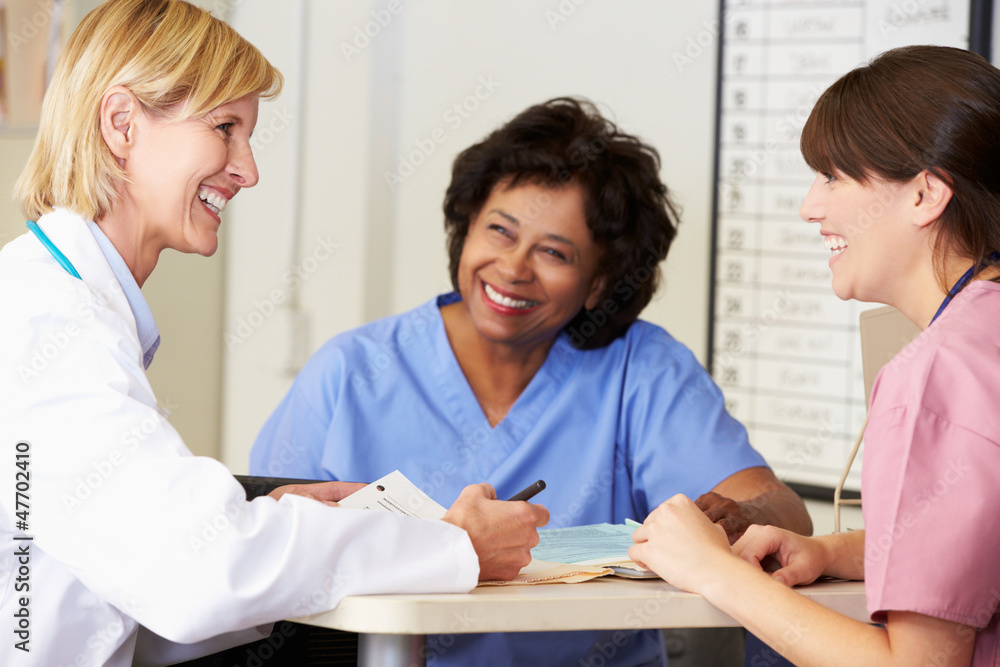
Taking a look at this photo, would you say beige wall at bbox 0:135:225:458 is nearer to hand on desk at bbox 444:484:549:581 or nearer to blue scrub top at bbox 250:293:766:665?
blue scrub top at bbox 250:293:766:665

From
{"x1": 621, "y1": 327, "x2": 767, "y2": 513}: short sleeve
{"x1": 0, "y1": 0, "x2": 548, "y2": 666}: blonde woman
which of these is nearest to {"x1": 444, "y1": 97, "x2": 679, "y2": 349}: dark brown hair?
{"x1": 621, "y1": 327, "x2": 767, "y2": 513}: short sleeve

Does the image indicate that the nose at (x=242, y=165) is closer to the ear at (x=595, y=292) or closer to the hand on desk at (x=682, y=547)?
the hand on desk at (x=682, y=547)

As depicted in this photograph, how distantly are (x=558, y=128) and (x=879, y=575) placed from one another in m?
1.13

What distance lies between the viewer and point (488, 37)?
261cm

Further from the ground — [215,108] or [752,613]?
[215,108]

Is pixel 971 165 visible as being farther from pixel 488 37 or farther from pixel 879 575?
pixel 488 37

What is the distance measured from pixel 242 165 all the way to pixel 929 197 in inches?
31.9

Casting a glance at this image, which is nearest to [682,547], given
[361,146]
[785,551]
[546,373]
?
[785,551]

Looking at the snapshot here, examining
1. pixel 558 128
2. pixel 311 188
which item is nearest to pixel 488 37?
pixel 311 188

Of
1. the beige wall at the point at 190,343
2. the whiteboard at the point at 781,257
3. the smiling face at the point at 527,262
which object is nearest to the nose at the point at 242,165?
the smiling face at the point at 527,262

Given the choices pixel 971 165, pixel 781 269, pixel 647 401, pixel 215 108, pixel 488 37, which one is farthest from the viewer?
pixel 488 37

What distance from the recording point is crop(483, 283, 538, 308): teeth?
1.71m

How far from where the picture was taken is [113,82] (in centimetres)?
107

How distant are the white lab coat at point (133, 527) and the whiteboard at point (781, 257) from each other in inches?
58.1
